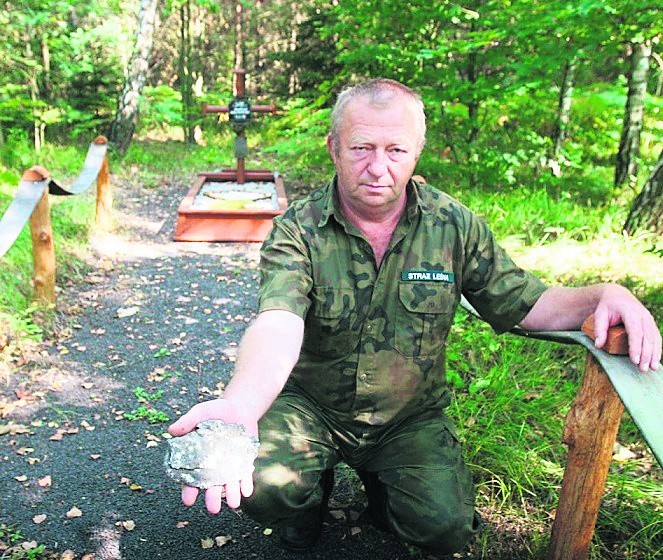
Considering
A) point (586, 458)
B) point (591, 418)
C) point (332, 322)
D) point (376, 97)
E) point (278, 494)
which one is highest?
point (376, 97)

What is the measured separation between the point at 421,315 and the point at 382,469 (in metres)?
0.57

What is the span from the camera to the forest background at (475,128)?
3.58 m

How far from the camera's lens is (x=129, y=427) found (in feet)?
11.0

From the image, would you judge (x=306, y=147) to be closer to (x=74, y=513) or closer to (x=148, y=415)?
(x=148, y=415)

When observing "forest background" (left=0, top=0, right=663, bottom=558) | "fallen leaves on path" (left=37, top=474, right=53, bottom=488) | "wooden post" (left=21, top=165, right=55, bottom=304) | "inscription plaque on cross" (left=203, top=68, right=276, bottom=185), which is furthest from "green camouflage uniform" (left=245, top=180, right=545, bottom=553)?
"inscription plaque on cross" (left=203, top=68, right=276, bottom=185)

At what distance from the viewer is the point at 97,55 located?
12320 millimetres

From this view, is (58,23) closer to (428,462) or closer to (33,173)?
(33,173)

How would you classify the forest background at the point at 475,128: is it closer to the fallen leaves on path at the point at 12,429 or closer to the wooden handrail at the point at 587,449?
the wooden handrail at the point at 587,449

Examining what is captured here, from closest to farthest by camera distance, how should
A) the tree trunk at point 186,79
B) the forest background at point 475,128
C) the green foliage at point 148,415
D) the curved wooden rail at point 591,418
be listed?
the curved wooden rail at point 591,418
the green foliage at point 148,415
the forest background at point 475,128
the tree trunk at point 186,79

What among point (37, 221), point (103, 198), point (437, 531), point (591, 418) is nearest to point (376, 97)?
point (591, 418)

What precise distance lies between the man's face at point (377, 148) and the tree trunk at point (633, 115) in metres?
5.15

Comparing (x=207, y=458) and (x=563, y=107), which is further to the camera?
(x=563, y=107)

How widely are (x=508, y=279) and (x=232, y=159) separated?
990 centimetres

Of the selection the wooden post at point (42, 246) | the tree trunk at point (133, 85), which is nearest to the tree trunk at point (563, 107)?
the wooden post at point (42, 246)
